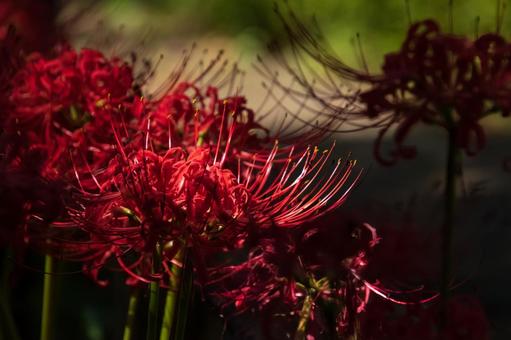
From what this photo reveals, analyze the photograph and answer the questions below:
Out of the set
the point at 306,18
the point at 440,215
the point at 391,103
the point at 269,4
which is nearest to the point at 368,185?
the point at 306,18

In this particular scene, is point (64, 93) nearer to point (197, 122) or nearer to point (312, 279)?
point (197, 122)

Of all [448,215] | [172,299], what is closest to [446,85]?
[448,215]

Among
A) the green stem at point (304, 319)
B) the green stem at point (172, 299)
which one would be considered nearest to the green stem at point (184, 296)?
the green stem at point (172, 299)

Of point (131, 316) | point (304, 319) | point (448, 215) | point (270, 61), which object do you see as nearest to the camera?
point (448, 215)

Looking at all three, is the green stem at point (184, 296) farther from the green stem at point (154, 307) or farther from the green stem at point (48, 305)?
the green stem at point (48, 305)

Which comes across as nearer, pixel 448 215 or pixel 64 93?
pixel 448 215
